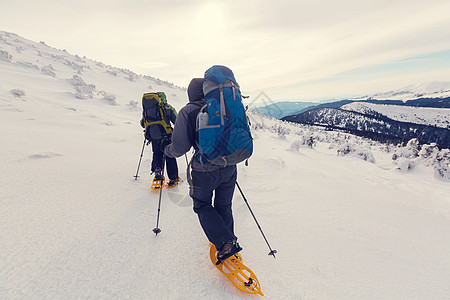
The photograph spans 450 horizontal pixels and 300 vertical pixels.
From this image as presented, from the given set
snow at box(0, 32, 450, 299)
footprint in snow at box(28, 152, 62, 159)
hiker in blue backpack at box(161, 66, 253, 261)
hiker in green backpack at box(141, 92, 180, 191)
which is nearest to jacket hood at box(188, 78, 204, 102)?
hiker in blue backpack at box(161, 66, 253, 261)

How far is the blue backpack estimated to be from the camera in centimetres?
230

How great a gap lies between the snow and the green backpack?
1289 millimetres

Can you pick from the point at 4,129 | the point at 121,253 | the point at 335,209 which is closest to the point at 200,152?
the point at 121,253

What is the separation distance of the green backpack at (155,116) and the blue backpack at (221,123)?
2.44 meters

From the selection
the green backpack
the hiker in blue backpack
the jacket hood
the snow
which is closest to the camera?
the snow

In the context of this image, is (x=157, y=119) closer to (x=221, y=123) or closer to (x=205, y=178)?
(x=205, y=178)

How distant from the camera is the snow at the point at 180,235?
2.22 m

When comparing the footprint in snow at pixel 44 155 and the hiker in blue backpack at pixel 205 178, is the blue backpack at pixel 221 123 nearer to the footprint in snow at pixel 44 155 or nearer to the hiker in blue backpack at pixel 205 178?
the hiker in blue backpack at pixel 205 178

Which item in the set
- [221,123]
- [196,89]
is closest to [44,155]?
[196,89]

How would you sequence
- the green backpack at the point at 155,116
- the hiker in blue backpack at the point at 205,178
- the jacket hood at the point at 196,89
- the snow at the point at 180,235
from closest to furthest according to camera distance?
the snow at the point at 180,235, the hiker in blue backpack at the point at 205,178, the jacket hood at the point at 196,89, the green backpack at the point at 155,116

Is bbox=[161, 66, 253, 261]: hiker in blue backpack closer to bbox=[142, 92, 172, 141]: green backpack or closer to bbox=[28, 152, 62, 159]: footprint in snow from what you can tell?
bbox=[142, 92, 172, 141]: green backpack

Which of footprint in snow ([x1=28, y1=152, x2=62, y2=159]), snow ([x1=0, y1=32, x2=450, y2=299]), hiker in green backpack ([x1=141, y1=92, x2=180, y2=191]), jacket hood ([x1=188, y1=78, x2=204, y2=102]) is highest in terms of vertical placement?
jacket hood ([x1=188, y1=78, x2=204, y2=102])

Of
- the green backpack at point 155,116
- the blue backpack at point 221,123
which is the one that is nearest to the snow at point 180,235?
the green backpack at point 155,116

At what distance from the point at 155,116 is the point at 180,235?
270 cm
